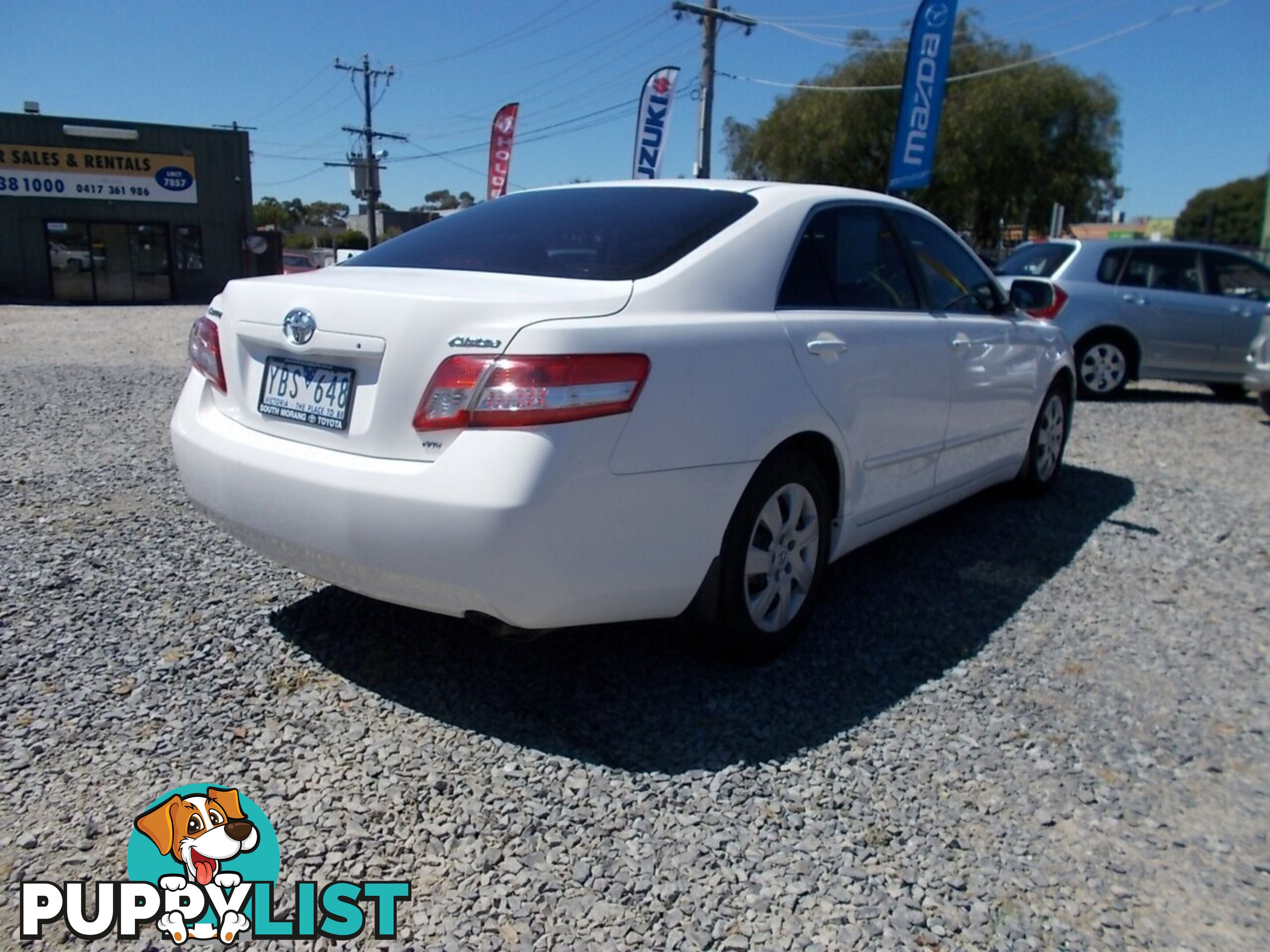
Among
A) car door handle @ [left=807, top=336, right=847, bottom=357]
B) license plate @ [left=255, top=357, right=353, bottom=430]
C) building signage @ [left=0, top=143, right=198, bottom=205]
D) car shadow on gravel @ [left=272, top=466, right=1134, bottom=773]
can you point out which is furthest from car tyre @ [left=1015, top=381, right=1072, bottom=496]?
building signage @ [left=0, top=143, right=198, bottom=205]

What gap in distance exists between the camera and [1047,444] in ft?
17.7

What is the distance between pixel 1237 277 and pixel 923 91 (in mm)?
3887

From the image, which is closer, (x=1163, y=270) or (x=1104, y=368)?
(x=1104, y=368)

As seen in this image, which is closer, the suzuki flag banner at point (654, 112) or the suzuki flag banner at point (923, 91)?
the suzuki flag banner at point (923, 91)

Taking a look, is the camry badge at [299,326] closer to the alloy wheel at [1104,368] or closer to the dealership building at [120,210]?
the alloy wheel at [1104,368]

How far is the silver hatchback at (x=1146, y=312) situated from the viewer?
368 inches

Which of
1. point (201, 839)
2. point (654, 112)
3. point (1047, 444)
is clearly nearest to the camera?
point (201, 839)

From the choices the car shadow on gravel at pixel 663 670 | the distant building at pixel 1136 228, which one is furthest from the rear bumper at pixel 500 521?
the distant building at pixel 1136 228

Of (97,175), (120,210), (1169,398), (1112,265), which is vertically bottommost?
(1169,398)

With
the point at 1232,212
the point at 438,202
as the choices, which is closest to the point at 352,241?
the point at 438,202

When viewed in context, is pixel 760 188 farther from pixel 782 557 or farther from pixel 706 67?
pixel 706 67

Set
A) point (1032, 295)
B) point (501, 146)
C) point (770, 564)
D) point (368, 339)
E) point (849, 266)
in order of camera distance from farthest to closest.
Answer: point (501, 146)
point (1032, 295)
point (849, 266)
point (770, 564)
point (368, 339)

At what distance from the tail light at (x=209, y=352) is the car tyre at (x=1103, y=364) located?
843 centimetres
